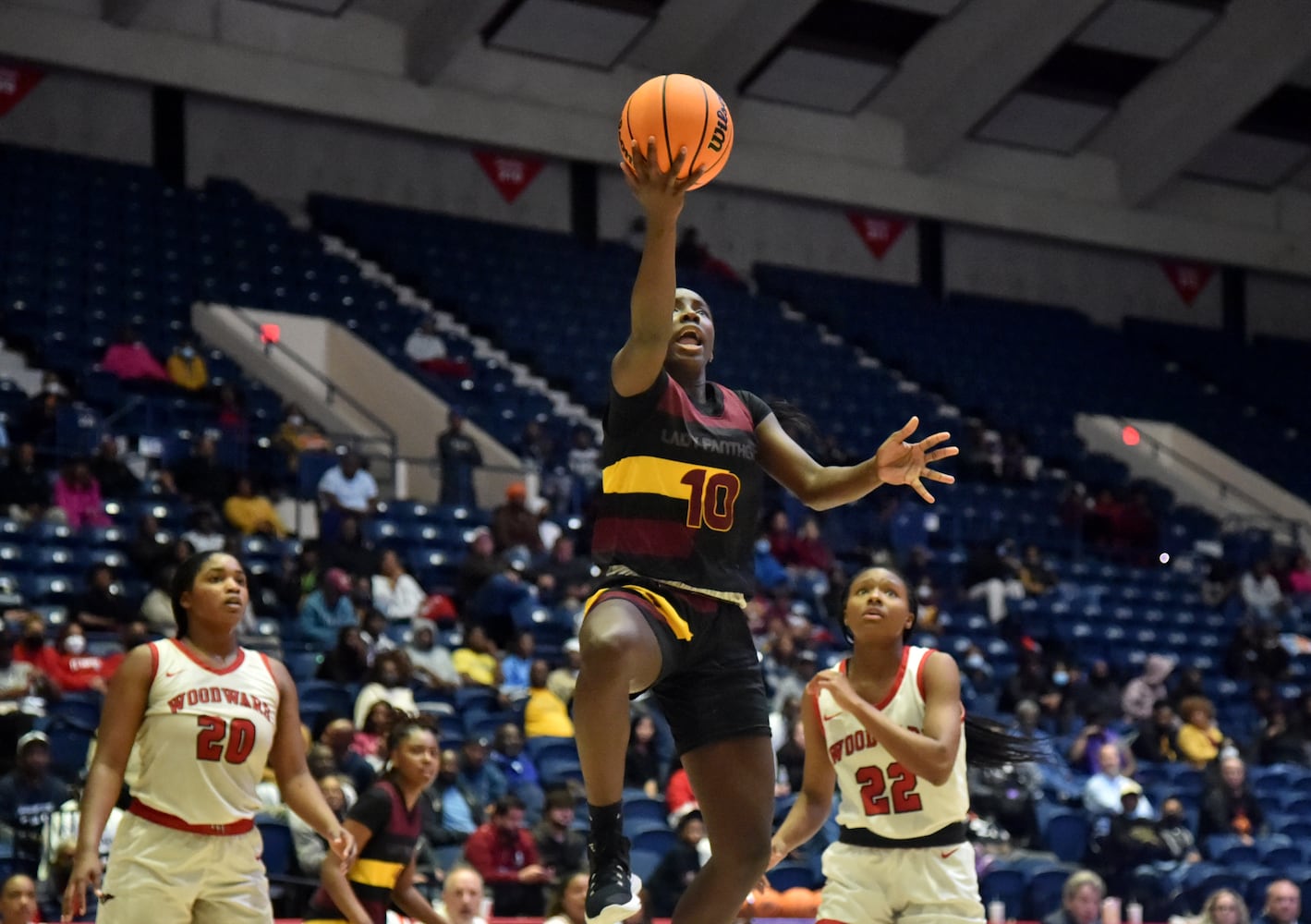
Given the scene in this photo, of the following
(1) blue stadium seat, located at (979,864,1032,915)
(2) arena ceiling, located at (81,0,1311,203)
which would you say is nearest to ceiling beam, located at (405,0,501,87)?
(2) arena ceiling, located at (81,0,1311,203)

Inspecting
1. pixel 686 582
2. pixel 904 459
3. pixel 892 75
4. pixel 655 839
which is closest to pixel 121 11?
pixel 892 75

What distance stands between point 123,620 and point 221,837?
7.77 meters

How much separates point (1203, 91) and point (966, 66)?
11.1 ft

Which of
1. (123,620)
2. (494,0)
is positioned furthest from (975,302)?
(123,620)

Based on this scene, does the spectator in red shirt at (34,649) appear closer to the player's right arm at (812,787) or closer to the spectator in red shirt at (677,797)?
the spectator in red shirt at (677,797)

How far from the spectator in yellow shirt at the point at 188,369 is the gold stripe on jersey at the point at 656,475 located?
530 inches

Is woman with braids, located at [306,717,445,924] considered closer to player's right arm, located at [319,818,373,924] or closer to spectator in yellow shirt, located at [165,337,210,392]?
player's right arm, located at [319,818,373,924]

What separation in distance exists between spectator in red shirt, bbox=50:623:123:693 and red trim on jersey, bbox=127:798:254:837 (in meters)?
6.46

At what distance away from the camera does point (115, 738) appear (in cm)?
575

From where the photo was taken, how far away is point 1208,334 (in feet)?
99.3

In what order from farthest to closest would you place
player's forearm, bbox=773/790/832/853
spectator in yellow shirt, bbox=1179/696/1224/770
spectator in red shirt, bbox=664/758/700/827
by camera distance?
spectator in yellow shirt, bbox=1179/696/1224/770, spectator in red shirt, bbox=664/758/700/827, player's forearm, bbox=773/790/832/853

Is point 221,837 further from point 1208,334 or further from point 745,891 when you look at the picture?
point 1208,334

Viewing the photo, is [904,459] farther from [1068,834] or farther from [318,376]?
[318,376]

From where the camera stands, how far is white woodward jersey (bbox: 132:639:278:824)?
581 cm
